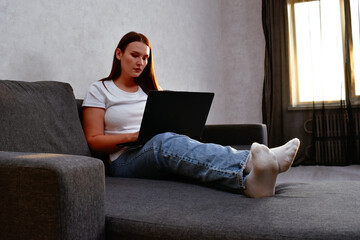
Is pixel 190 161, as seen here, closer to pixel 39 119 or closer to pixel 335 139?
pixel 39 119

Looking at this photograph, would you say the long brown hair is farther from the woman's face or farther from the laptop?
the laptop

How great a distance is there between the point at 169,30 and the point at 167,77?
0.40 m

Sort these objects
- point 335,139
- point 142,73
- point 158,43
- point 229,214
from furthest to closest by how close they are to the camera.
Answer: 1. point 335,139
2. point 158,43
3. point 142,73
4. point 229,214

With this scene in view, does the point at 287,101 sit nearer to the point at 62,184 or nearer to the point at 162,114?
the point at 162,114

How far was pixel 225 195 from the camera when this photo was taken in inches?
39.4

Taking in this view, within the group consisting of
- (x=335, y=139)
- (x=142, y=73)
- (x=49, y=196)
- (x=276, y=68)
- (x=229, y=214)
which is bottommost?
(x=335, y=139)

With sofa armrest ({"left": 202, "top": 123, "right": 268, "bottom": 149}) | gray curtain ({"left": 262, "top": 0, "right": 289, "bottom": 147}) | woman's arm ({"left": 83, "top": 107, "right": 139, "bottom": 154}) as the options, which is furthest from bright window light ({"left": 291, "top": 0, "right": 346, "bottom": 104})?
woman's arm ({"left": 83, "top": 107, "right": 139, "bottom": 154})

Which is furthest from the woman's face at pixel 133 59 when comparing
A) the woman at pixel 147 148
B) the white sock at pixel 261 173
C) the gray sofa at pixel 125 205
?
the white sock at pixel 261 173

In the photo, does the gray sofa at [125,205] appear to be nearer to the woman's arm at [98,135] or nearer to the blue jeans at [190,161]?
the blue jeans at [190,161]

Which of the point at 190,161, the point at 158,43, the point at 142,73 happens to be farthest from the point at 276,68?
the point at 190,161

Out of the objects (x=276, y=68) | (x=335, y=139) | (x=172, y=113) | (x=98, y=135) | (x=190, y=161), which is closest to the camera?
(x=190, y=161)

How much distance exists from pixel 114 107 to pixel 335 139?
2.74 meters

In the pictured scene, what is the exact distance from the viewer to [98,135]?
1.45 meters

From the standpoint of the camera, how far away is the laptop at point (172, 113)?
1.26 m
